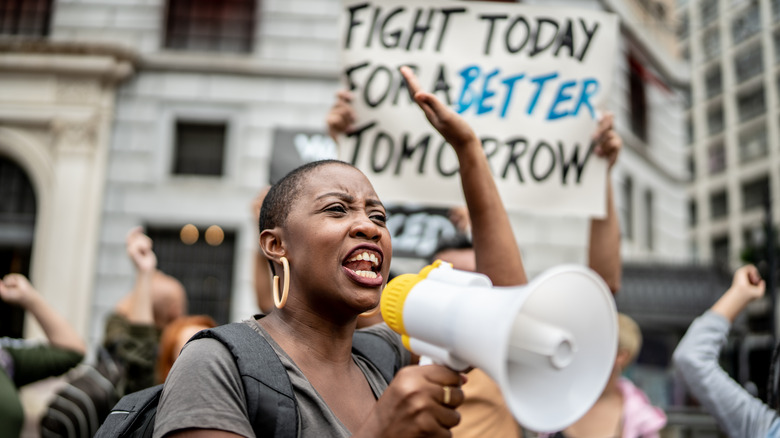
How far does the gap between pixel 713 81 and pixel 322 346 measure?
168 feet

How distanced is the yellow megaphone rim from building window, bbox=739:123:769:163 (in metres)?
46.4

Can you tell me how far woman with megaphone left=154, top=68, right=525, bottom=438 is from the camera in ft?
4.38

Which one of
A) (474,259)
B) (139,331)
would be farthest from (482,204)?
(139,331)

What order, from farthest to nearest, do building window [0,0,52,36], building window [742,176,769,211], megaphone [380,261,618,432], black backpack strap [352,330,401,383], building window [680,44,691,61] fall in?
building window [680,44,691,61], building window [742,176,769,211], building window [0,0,52,36], black backpack strap [352,330,401,383], megaphone [380,261,618,432]

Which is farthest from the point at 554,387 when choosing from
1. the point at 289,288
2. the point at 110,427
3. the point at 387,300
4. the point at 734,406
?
the point at 734,406

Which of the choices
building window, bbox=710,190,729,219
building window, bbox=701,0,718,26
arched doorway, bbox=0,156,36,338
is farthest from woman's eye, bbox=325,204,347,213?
building window, bbox=710,190,729,219

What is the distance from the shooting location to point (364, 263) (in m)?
1.75

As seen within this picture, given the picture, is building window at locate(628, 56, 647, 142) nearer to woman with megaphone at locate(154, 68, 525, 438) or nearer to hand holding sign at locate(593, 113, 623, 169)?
hand holding sign at locate(593, 113, 623, 169)

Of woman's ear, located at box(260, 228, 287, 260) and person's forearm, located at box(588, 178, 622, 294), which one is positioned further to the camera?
person's forearm, located at box(588, 178, 622, 294)

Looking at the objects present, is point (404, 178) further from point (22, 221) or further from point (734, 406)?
point (22, 221)

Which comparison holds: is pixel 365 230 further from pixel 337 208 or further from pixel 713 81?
pixel 713 81

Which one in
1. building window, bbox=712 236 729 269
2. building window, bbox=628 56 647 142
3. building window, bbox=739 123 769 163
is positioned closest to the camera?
building window, bbox=628 56 647 142

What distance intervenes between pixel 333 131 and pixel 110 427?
6.80 feet

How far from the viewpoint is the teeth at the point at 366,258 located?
1739 millimetres
